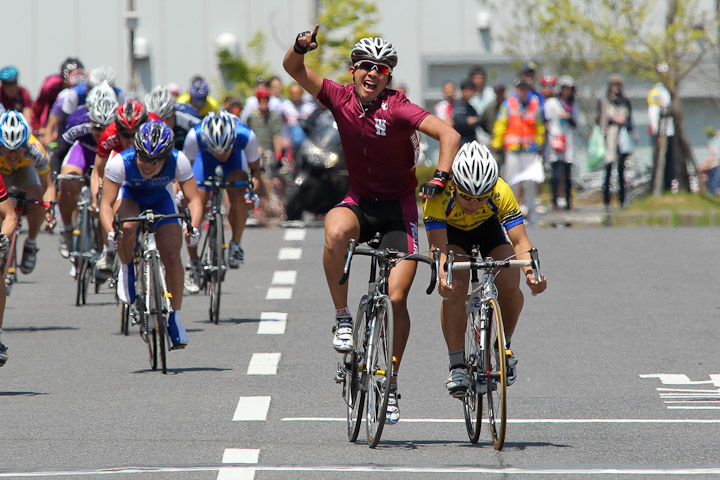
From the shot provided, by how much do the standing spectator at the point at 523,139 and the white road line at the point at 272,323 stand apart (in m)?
7.75

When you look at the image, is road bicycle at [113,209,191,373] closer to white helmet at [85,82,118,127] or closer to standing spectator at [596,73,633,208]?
white helmet at [85,82,118,127]

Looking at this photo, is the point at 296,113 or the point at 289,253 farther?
the point at 296,113

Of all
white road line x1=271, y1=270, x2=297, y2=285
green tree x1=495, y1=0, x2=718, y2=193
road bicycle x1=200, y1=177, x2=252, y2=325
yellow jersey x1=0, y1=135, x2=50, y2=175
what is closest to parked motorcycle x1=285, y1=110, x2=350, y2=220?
white road line x1=271, y1=270, x2=297, y2=285

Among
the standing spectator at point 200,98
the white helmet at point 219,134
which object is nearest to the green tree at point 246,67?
the standing spectator at point 200,98

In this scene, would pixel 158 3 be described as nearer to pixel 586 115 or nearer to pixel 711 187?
pixel 586 115

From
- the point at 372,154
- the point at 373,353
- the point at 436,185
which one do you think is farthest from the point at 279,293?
the point at 436,185

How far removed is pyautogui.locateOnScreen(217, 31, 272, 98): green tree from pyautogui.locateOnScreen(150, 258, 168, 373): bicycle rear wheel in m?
24.4

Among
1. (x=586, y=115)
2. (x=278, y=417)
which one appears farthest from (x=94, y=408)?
(x=586, y=115)

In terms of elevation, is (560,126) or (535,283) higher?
(535,283)

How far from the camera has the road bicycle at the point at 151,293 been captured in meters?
10.6

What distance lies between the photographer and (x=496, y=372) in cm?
788

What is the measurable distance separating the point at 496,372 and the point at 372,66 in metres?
1.98

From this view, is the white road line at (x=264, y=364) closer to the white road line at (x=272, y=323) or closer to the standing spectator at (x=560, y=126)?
the white road line at (x=272, y=323)

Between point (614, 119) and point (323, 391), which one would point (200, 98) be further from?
point (614, 119)
